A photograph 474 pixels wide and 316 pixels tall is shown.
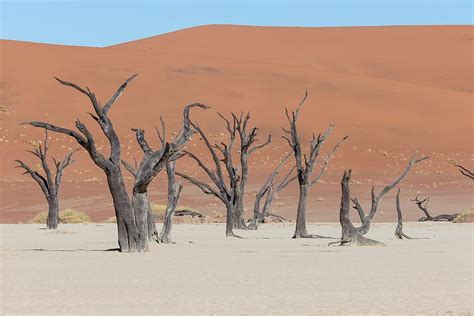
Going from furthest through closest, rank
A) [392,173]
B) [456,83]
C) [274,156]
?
[456,83], [274,156], [392,173]

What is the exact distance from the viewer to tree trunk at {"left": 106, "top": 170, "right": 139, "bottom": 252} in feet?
60.8

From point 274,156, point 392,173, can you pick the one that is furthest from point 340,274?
point 274,156

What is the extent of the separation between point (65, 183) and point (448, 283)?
40010mm

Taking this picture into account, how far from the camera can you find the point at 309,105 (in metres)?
76.9

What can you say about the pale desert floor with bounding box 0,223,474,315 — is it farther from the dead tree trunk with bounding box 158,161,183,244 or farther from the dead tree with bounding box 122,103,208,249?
the dead tree with bounding box 122,103,208,249

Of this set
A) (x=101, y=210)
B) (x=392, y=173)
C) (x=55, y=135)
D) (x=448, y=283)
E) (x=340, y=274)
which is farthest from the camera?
(x=55, y=135)

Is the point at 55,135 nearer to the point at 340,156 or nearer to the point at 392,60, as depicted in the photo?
the point at 340,156

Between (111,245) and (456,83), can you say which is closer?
(111,245)

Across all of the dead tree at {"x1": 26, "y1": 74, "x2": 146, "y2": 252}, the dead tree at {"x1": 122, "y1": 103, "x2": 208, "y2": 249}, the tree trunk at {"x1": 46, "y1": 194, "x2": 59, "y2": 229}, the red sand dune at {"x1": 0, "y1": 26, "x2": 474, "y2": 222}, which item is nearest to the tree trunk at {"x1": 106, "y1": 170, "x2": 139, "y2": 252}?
the dead tree at {"x1": 26, "y1": 74, "x2": 146, "y2": 252}

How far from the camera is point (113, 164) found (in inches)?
728

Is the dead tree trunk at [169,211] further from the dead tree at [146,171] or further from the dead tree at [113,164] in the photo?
the dead tree at [113,164]

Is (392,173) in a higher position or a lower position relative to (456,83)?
lower

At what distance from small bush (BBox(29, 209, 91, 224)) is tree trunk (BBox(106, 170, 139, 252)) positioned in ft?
60.1

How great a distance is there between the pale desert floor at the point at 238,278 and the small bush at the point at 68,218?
43.3ft
